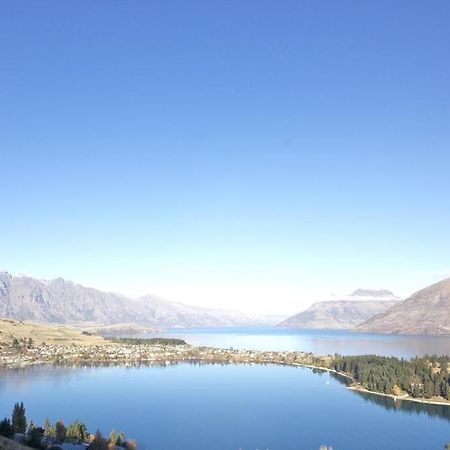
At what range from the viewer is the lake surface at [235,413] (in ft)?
370

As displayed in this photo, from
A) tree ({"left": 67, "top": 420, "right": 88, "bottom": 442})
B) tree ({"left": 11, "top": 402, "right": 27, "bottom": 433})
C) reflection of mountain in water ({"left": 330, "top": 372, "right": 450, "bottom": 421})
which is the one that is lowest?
reflection of mountain in water ({"left": 330, "top": 372, "right": 450, "bottom": 421})

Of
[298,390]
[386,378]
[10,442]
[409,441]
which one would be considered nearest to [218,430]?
[409,441]

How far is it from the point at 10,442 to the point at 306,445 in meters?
63.5

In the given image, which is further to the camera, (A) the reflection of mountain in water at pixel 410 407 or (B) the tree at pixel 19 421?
(A) the reflection of mountain in water at pixel 410 407

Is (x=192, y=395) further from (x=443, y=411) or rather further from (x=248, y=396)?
(x=443, y=411)

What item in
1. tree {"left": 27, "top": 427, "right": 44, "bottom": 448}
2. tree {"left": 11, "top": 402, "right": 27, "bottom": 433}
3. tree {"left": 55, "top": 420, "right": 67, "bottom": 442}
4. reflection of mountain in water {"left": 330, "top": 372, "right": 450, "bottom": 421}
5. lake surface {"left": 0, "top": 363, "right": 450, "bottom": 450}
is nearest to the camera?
tree {"left": 27, "top": 427, "right": 44, "bottom": 448}

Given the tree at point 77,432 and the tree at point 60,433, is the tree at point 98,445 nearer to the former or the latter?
the tree at point 60,433

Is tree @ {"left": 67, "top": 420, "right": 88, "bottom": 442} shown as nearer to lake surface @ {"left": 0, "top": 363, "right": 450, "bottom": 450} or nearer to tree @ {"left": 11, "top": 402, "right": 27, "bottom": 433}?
tree @ {"left": 11, "top": 402, "right": 27, "bottom": 433}

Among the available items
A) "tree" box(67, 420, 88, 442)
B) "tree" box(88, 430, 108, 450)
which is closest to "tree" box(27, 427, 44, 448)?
"tree" box(88, 430, 108, 450)

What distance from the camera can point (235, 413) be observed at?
465 ft

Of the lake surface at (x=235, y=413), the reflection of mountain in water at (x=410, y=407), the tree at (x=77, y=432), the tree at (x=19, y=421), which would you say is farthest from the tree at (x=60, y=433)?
the reflection of mountain in water at (x=410, y=407)

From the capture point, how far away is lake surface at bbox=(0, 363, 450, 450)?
113 meters

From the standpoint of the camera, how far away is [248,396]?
554ft

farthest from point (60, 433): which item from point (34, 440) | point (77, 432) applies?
point (34, 440)
